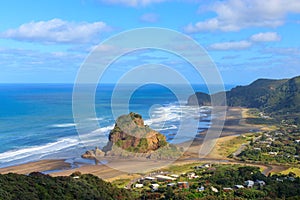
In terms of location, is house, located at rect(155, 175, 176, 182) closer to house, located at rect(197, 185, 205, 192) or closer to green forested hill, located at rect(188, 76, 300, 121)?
house, located at rect(197, 185, 205, 192)

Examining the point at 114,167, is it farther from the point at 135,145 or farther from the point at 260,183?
the point at 260,183

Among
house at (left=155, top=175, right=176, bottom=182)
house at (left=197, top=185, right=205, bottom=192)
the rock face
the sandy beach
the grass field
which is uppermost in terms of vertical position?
the rock face

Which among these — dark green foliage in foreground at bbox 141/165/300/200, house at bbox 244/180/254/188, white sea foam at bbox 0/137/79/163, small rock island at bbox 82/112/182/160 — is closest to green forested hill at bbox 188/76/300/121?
small rock island at bbox 82/112/182/160

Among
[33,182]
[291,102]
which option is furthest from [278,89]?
[33,182]

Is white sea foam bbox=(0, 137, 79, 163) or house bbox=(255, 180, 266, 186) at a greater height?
white sea foam bbox=(0, 137, 79, 163)

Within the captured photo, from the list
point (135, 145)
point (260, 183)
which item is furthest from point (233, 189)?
point (135, 145)

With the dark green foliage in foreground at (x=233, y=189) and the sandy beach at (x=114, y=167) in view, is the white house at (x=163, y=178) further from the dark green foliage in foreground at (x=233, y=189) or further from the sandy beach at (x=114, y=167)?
the sandy beach at (x=114, y=167)
